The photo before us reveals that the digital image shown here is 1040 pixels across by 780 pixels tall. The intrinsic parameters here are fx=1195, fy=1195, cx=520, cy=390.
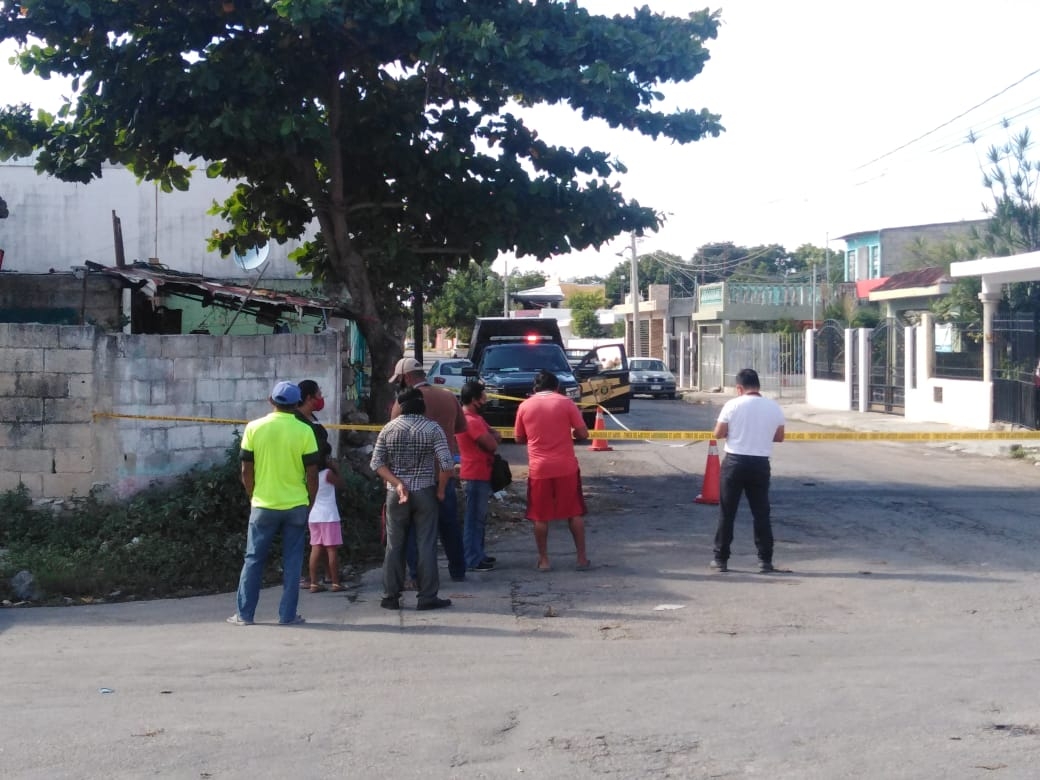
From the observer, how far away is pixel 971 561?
998 centimetres

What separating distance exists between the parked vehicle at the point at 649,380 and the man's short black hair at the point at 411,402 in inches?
1206

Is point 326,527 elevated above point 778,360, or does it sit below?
below

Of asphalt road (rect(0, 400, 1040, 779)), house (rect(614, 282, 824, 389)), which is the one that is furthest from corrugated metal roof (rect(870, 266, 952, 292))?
asphalt road (rect(0, 400, 1040, 779))

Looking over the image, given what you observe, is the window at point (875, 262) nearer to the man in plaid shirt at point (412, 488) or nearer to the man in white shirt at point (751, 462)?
the man in white shirt at point (751, 462)

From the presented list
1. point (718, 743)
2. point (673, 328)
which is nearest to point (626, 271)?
point (673, 328)

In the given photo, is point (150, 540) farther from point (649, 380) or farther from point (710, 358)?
point (710, 358)

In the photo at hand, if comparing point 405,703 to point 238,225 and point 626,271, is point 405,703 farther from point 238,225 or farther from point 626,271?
point 626,271

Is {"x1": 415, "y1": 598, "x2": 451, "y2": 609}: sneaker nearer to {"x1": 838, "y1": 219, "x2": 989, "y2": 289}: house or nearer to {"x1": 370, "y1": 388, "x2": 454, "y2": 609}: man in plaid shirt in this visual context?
{"x1": 370, "y1": 388, "x2": 454, "y2": 609}: man in plaid shirt

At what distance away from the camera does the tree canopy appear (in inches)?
509

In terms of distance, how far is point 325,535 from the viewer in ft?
30.5

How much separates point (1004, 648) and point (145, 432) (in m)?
7.46

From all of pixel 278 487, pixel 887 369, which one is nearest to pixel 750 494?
pixel 278 487

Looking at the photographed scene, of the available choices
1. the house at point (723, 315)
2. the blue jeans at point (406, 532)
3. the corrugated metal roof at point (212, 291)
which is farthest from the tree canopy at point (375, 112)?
the house at point (723, 315)

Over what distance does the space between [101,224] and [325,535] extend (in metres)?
17.0
